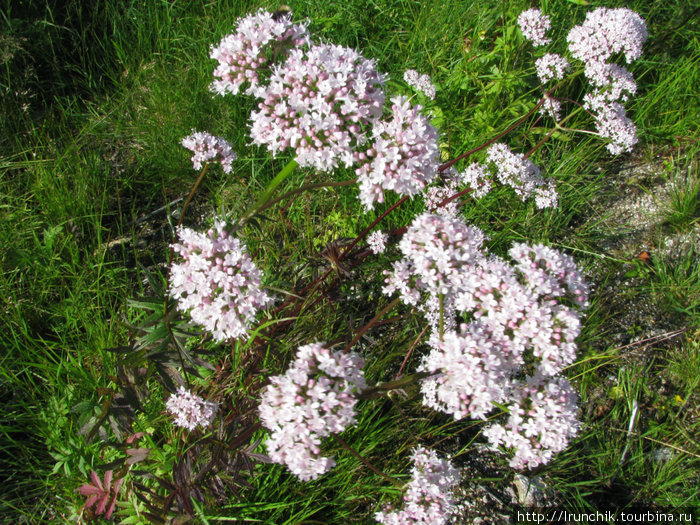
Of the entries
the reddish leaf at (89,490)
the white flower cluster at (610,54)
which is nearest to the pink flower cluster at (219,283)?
the reddish leaf at (89,490)

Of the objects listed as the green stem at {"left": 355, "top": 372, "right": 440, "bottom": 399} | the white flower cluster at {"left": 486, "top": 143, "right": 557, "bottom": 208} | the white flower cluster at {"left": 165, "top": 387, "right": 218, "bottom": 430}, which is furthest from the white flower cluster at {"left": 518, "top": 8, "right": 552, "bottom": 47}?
the white flower cluster at {"left": 165, "top": 387, "right": 218, "bottom": 430}

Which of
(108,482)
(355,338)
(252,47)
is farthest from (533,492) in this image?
(252,47)

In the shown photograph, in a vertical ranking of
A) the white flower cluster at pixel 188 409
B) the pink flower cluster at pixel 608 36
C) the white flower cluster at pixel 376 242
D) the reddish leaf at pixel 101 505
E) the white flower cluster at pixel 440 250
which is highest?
the pink flower cluster at pixel 608 36

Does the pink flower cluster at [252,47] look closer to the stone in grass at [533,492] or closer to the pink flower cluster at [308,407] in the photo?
the pink flower cluster at [308,407]

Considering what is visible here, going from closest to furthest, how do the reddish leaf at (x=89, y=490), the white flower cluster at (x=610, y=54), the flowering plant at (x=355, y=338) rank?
the flowering plant at (x=355, y=338) → the reddish leaf at (x=89, y=490) → the white flower cluster at (x=610, y=54)

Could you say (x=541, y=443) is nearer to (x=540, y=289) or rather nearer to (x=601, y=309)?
(x=540, y=289)

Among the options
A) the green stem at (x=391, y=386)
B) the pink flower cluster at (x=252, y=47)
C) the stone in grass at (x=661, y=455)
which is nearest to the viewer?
the green stem at (x=391, y=386)
